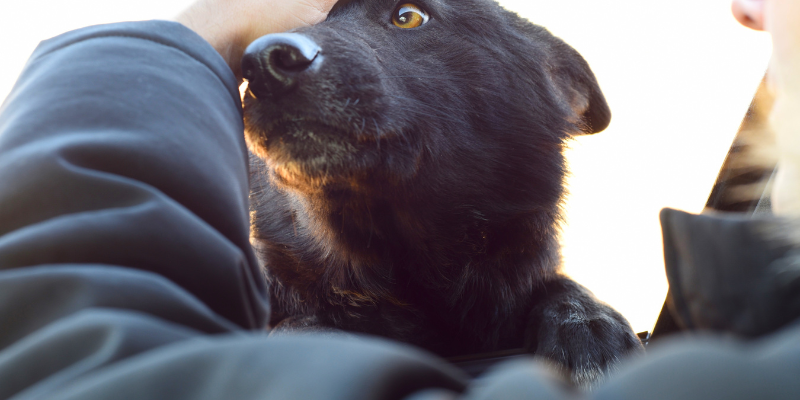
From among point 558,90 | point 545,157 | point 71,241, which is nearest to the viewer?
point 71,241

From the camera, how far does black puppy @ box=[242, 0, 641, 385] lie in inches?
50.8

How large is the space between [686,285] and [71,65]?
0.87 m

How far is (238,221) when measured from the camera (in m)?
0.74

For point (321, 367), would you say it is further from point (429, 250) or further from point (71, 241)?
point (429, 250)

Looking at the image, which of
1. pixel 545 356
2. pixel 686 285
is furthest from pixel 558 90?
pixel 686 285

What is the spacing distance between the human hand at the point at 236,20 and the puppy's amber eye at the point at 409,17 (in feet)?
1.10

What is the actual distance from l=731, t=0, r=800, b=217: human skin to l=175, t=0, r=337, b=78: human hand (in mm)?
1092

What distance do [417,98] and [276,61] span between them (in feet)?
1.51

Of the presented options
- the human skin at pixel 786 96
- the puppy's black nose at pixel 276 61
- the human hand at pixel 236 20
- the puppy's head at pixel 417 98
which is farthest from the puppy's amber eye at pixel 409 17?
the human skin at pixel 786 96

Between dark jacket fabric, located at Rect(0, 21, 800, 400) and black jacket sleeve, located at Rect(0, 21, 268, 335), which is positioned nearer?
dark jacket fabric, located at Rect(0, 21, 800, 400)

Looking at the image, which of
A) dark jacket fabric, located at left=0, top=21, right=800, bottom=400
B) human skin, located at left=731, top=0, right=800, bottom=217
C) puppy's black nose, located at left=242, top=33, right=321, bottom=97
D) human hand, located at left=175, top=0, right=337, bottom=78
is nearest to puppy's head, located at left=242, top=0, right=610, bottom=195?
puppy's black nose, located at left=242, top=33, right=321, bottom=97

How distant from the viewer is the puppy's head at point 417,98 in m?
1.26

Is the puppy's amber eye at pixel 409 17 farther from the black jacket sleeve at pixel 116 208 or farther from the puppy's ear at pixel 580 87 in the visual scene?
the black jacket sleeve at pixel 116 208

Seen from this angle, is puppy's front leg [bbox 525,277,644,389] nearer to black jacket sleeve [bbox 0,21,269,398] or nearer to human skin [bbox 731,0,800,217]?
human skin [bbox 731,0,800,217]
